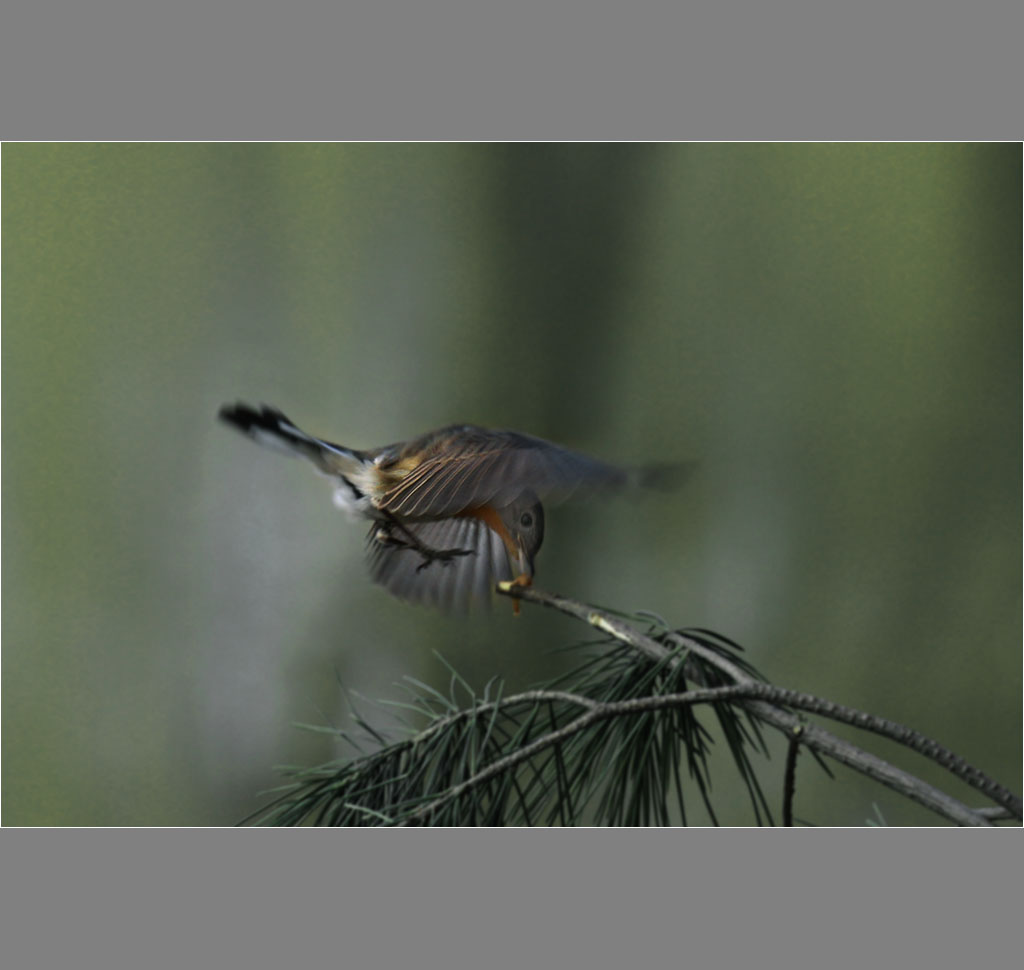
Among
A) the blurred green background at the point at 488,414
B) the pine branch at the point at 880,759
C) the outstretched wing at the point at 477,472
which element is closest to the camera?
the pine branch at the point at 880,759

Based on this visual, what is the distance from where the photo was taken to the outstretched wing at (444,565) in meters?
0.83

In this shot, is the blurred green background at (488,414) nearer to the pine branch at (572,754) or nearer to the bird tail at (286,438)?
the bird tail at (286,438)

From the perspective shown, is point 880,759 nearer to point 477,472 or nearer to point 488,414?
point 477,472

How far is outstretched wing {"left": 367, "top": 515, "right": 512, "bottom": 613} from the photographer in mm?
829

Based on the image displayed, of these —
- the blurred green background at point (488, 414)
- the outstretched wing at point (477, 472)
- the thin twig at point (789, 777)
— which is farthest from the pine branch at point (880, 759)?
the blurred green background at point (488, 414)

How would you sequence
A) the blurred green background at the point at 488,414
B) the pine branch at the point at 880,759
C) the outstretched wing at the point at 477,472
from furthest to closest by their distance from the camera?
the blurred green background at the point at 488,414 → the outstretched wing at the point at 477,472 → the pine branch at the point at 880,759

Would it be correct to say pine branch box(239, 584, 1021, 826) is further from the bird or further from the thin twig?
the bird

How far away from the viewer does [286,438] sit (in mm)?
878

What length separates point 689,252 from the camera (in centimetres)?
100

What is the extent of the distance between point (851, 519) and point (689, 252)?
11.9 inches

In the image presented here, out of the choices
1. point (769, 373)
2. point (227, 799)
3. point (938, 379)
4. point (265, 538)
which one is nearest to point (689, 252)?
point (769, 373)

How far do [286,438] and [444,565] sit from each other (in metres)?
0.18

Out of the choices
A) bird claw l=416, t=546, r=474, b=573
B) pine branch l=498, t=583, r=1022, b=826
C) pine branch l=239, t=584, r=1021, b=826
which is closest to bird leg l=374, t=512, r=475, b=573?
bird claw l=416, t=546, r=474, b=573

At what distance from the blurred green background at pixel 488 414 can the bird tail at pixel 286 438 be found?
27 mm
